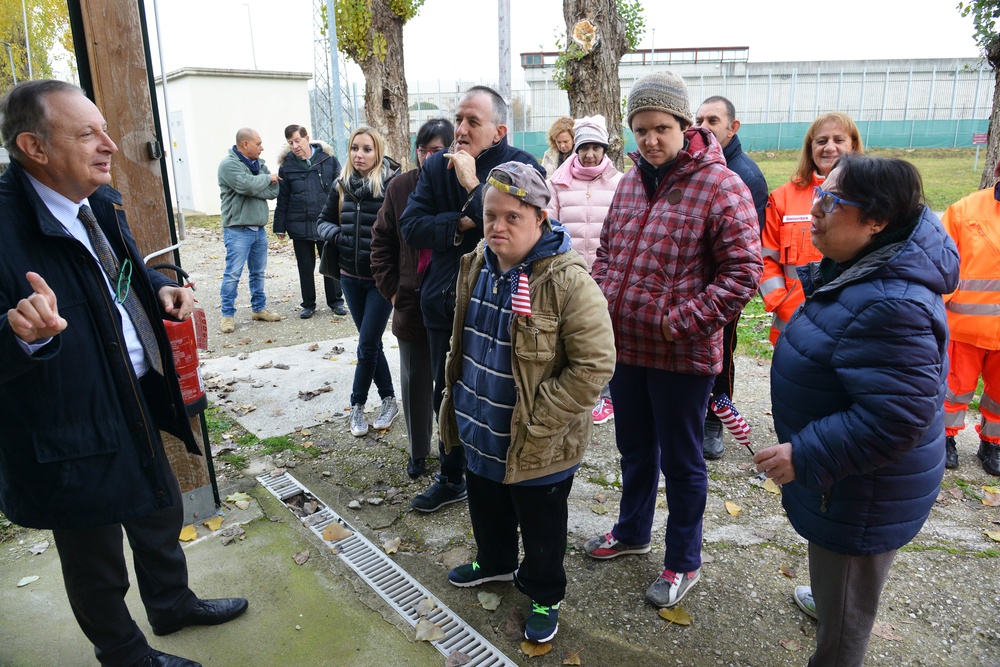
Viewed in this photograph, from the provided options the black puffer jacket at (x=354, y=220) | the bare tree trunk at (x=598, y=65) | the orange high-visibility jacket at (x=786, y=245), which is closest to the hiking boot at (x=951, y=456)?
the orange high-visibility jacket at (x=786, y=245)

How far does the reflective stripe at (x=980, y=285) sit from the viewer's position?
153 inches

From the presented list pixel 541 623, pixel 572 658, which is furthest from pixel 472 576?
pixel 572 658

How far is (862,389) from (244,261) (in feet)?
24.3

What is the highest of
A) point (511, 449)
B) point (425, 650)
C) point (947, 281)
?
point (947, 281)

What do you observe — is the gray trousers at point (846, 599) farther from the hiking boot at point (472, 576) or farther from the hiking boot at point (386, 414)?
the hiking boot at point (386, 414)

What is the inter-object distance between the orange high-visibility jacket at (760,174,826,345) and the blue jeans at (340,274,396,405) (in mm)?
2608

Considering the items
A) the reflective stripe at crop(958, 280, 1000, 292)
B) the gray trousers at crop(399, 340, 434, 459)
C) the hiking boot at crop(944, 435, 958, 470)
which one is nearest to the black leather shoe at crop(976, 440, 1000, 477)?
the hiking boot at crop(944, 435, 958, 470)

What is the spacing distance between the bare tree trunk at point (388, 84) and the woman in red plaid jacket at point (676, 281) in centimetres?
907

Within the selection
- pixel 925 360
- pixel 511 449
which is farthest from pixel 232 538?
pixel 925 360

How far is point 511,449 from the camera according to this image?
248 centimetres

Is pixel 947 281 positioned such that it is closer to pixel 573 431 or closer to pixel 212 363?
pixel 573 431

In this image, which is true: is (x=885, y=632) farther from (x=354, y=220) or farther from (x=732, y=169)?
(x=354, y=220)

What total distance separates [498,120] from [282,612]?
258cm

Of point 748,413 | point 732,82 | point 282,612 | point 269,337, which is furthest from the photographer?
point 732,82
